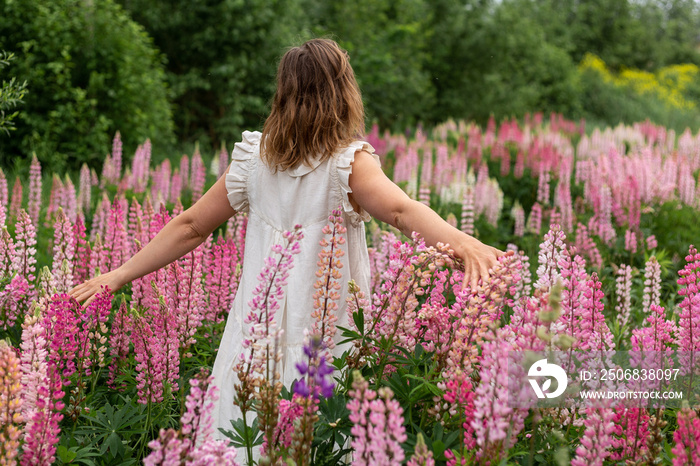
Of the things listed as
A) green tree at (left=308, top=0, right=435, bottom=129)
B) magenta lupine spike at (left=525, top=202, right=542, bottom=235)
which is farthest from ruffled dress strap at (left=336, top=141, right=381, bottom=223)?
green tree at (left=308, top=0, right=435, bottom=129)

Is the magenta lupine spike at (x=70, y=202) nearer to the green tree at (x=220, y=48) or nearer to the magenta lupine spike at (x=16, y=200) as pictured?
the magenta lupine spike at (x=16, y=200)

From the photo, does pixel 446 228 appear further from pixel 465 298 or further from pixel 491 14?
pixel 491 14

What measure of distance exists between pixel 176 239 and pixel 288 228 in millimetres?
534

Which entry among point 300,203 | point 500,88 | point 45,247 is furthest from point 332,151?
point 500,88

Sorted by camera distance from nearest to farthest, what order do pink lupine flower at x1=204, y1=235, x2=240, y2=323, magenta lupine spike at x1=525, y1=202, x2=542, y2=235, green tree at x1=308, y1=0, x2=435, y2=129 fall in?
pink lupine flower at x1=204, y1=235, x2=240, y2=323
magenta lupine spike at x1=525, y1=202, x2=542, y2=235
green tree at x1=308, y1=0, x2=435, y2=129

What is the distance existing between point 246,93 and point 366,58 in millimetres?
3057

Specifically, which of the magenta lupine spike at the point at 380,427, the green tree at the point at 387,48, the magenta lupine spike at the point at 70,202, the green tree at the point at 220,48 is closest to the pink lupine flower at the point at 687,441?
the magenta lupine spike at the point at 380,427

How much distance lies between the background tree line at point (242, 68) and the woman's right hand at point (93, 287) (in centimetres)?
141

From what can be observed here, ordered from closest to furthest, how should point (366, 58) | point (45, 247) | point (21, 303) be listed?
1. point (21, 303)
2. point (45, 247)
3. point (366, 58)

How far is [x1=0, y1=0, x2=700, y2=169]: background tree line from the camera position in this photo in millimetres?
8172

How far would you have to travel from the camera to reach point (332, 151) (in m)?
2.81

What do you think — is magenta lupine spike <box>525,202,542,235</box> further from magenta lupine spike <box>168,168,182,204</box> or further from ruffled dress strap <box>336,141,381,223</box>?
ruffled dress strap <box>336,141,381,223</box>

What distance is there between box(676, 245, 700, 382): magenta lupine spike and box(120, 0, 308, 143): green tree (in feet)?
31.8

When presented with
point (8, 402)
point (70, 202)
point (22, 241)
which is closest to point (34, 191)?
point (70, 202)
